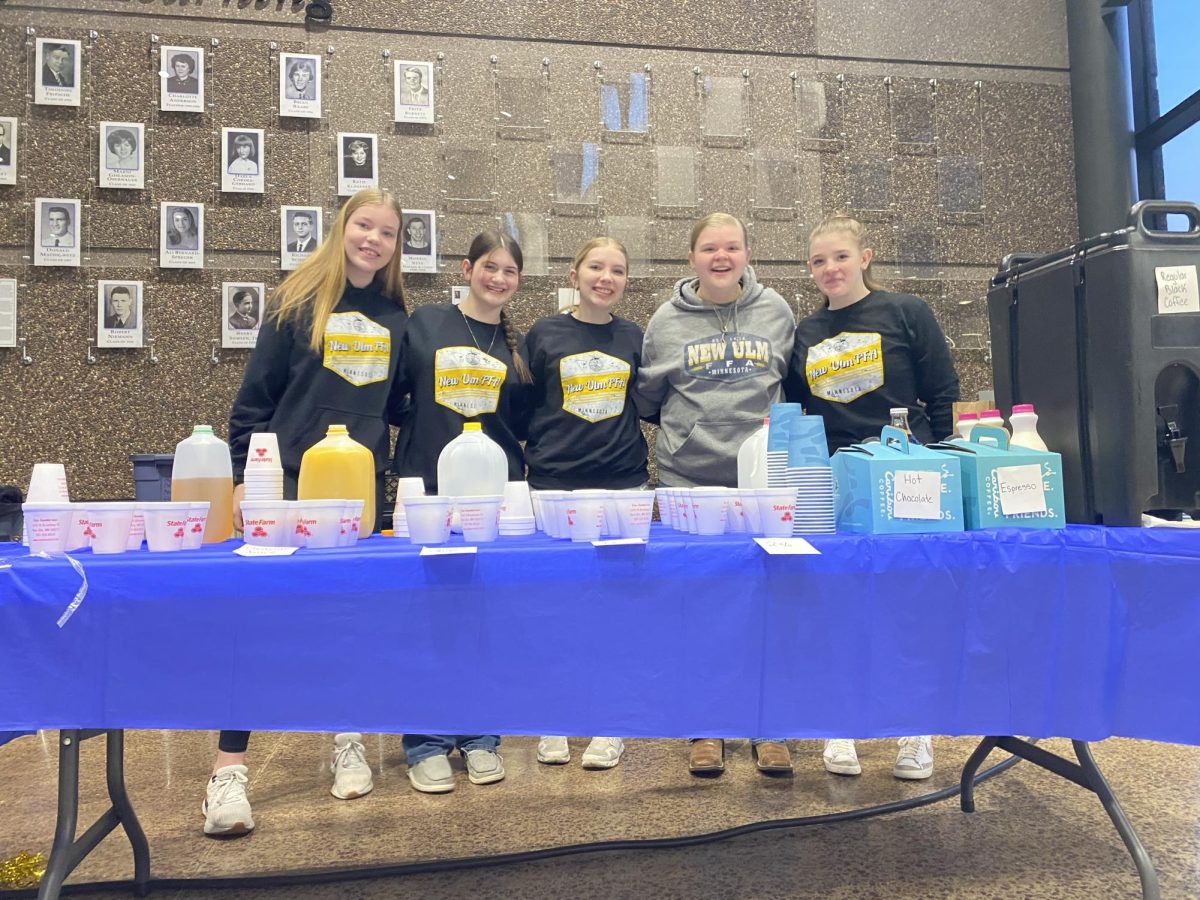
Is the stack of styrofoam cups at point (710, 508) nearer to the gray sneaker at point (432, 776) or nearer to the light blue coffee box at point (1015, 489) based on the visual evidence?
the light blue coffee box at point (1015, 489)

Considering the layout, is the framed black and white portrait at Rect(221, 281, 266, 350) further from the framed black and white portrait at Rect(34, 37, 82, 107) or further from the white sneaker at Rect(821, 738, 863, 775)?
the white sneaker at Rect(821, 738, 863, 775)

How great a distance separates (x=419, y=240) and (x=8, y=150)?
1.48 meters

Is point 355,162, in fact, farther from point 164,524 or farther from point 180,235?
point 164,524

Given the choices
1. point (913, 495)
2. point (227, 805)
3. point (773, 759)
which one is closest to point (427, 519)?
point (913, 495)

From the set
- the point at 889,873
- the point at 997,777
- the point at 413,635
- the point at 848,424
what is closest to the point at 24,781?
the point at 413,635

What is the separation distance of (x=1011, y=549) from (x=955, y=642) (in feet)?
0.57

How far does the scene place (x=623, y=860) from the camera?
181 centimetres

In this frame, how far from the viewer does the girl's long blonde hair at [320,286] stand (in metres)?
2.06

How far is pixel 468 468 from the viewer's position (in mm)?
1535

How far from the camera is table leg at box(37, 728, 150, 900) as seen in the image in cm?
140

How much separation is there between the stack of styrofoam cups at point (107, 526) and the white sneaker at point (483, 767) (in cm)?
130

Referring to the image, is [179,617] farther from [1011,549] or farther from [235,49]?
[235,49]

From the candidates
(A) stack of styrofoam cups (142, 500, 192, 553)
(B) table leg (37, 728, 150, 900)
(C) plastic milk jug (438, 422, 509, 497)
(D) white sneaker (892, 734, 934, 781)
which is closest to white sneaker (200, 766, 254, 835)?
(B) table leg (37, 728, 150, 900)

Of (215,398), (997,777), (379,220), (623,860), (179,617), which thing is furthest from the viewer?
(215,398)
